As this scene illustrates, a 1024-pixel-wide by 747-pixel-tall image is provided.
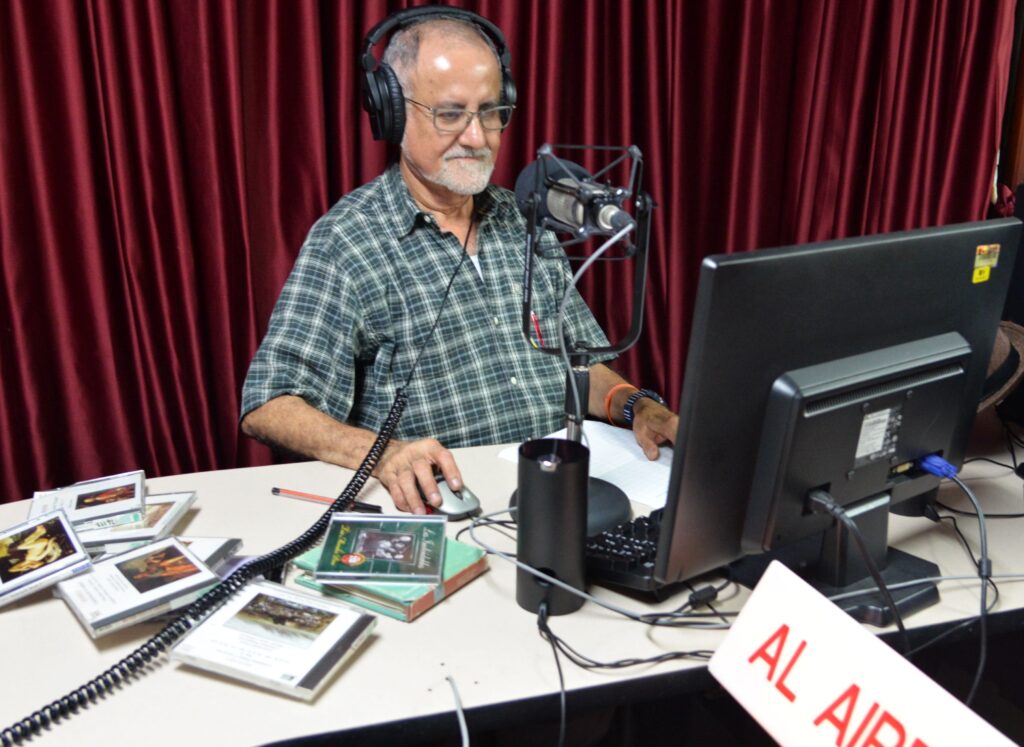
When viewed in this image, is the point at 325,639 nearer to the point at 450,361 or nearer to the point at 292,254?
the point at 450,361

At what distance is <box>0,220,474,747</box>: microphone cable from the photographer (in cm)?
77

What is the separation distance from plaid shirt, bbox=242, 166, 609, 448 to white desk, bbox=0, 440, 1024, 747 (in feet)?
1.65

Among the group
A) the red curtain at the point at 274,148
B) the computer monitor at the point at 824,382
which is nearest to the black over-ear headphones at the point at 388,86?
the red curtain at the point at 274,148

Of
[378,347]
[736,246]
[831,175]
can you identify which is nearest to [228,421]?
[378,347]

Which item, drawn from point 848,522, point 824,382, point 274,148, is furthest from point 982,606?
point 274,148

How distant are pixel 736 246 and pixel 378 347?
1.20 metres

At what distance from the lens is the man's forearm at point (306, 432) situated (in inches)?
53.1

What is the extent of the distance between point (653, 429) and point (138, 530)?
77 centimetres

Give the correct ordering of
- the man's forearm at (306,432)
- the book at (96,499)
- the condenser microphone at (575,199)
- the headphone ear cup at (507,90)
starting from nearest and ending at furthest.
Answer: the condenser microphone at (575,199) → the book at (96,499) → the man's forearm at (306,432) → the headphone ear cup at (507,90)

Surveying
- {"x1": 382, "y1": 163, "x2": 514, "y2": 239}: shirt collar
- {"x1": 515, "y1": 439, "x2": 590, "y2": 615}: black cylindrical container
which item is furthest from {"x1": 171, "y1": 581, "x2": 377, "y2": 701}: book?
{"x1": 382, "y1": 163, "x2": 514, "y2": 239}: shirt collar

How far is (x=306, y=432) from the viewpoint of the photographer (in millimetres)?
1415

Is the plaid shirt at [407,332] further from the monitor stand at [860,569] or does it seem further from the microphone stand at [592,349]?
the monitor stand at [860,569]

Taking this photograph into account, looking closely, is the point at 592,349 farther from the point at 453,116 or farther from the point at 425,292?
the point at 453,116

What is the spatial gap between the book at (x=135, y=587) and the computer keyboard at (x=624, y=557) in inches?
16.9
